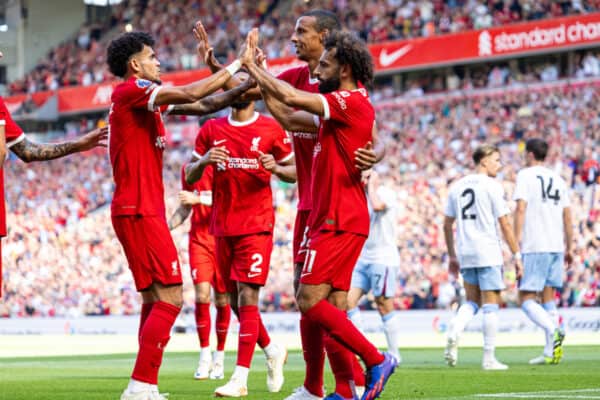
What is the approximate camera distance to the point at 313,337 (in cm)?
837

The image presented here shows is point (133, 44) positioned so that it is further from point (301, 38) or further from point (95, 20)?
point (95, 20)

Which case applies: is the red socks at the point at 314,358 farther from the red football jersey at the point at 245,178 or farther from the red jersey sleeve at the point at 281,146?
the red jersey sleeve at the point at 281,146

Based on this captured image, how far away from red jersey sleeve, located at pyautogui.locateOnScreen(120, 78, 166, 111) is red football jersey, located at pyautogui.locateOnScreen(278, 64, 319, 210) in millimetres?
1230

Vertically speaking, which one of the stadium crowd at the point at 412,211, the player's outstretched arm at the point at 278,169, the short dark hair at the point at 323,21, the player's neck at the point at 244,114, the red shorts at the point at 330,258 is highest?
the short dark hair at the point at 323,21

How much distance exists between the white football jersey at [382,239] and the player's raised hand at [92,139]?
215 inches

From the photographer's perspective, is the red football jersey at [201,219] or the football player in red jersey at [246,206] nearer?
the football player in red jersey at [246,206]

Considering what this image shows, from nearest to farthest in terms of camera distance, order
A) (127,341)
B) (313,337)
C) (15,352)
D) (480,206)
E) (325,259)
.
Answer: (325,259)
(313,337)
(480,206)
(15,352)
(127,341)

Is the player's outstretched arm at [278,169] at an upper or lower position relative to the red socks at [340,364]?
upper

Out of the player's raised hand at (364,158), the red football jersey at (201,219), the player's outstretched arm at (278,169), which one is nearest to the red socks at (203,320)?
the red football jersey at (201,219)

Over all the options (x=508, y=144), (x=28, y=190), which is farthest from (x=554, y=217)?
(x=28, y=190)

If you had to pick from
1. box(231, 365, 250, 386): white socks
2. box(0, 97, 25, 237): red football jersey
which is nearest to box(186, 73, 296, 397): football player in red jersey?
box(231, 365, 250, 386): white socks

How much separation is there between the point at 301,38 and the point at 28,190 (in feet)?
114

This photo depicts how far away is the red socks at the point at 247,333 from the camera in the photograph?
9711 mm

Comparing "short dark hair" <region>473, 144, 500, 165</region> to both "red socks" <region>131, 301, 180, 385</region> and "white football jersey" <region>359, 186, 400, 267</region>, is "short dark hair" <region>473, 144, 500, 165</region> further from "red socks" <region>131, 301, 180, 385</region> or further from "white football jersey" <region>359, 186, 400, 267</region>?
"red socks" <region>131, 301, 180, 385</region>
